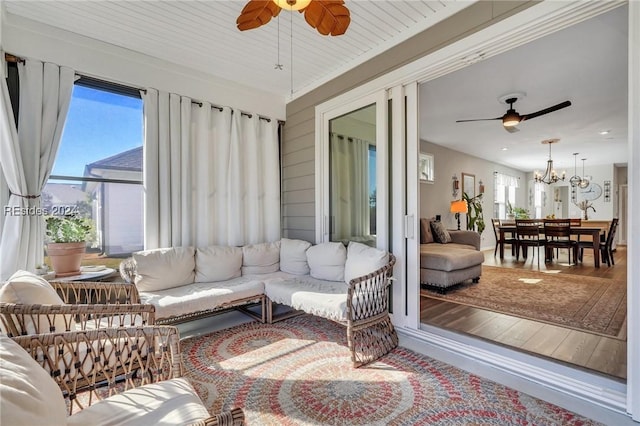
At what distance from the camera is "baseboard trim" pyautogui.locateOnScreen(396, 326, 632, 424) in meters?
1.78

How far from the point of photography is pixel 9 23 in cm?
253

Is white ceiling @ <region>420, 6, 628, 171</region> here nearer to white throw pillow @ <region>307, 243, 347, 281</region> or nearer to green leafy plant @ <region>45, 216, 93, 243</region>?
white throw pillow @ <region>307, 243, 347, 281</region>

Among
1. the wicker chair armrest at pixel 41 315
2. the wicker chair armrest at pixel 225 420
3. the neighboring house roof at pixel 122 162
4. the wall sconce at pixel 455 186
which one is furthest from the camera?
the wall sconce at pixel 455 186

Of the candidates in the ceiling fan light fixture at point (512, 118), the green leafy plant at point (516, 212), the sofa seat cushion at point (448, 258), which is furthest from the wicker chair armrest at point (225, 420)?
the green leafy plant at point (516, 212)

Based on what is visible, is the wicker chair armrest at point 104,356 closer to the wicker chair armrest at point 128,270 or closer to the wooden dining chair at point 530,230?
the wicker chair armrest at point 128,270

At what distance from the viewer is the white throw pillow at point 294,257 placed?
3.61 meters

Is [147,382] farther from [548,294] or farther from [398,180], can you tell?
[548,294]

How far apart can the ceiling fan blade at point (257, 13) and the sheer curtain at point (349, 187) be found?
5.74ft

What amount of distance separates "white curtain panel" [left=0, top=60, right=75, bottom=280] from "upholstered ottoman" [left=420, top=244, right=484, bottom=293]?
4.28 metres

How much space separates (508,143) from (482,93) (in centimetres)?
338

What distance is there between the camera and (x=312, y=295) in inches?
107

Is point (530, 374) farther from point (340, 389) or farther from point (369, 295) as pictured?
point (340, 389)

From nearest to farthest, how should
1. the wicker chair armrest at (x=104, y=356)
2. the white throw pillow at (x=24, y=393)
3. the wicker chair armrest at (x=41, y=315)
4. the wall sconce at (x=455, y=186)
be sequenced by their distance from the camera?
the white throw pillow at (x=24, y=393), the wicker chair armrest at (x=104, y=356), the wicker chair armrest at (x=41, y=315), the wall sconce at (x=455, y=186)

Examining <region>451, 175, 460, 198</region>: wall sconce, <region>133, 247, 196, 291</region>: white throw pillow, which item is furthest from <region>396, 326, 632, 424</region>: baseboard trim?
<region>451, 175, 460, 198</region>: wall sconce
